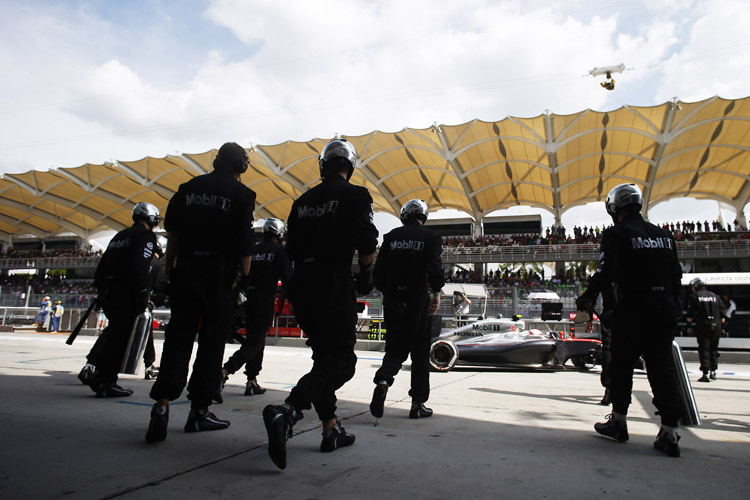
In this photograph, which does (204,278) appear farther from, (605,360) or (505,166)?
(505,166)

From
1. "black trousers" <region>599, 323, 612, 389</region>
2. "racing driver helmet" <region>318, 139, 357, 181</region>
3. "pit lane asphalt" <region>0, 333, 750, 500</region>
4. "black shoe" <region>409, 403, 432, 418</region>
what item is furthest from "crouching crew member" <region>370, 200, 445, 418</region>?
"black trousers" <region>599, 323, 612, 389</region>

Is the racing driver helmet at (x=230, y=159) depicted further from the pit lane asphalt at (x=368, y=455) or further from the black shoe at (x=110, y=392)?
the black shoe at (x=110, y=392)

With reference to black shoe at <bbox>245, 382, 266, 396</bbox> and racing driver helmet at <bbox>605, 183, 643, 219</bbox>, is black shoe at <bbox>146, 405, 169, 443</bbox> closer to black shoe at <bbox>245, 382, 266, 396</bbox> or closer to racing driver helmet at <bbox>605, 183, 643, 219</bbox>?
black shoe at <bbox>245, 382, 266, 396</bbox>

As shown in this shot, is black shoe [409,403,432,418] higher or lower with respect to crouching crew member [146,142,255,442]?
lower

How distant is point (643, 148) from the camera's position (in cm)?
3125

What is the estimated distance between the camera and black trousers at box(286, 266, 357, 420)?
2697mm

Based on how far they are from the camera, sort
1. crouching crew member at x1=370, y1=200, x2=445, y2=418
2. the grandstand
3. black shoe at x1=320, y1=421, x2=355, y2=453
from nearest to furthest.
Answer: black shoe at x1=320, y1=421, x2=355, y2=453 → crouching crew member at x1=370, y1=200, x2=445, y2=418 → the grandstand

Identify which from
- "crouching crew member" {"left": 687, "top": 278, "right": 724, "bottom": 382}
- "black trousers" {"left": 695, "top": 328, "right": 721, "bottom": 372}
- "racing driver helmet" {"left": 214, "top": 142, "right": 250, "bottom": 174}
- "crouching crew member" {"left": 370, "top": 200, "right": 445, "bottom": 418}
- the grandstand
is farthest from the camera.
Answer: the grandstand

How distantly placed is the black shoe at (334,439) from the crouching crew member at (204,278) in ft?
2.70

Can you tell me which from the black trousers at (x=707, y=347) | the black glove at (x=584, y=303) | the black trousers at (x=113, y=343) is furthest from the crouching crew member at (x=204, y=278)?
the black trousers at (x=707, y=347)

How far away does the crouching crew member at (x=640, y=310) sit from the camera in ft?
10.3

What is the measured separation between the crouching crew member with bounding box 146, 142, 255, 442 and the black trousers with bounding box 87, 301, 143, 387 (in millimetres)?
1583

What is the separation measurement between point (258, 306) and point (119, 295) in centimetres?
129

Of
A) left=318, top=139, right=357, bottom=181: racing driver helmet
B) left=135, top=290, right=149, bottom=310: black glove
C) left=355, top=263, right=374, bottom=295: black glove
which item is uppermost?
left=318, top=139, right=357, bottom=181: racing driver helmet
